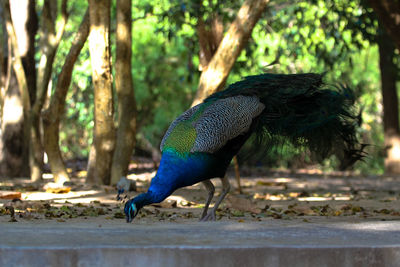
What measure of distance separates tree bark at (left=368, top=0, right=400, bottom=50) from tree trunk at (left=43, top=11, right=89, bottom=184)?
14.7 feet

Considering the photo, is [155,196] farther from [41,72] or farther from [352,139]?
[41,72]

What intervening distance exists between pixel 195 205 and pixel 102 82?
8.57ft

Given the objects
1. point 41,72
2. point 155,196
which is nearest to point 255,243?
point 155,196

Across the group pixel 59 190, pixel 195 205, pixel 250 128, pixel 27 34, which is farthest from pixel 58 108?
pixel 250 128

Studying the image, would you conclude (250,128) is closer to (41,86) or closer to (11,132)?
(41,86)

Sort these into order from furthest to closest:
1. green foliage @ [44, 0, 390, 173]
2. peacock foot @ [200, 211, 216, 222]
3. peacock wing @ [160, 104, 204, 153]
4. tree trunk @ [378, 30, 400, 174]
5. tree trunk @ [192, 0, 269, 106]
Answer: green foliage @ [44, 0, 390, 173], tree trunk @ [378, 30, 400, 174], tree trunk @ [192, 0, 269, 106], peacock foot @ [200, 211, 216, 222], peacock wing @ [160, 104, 204, 153]

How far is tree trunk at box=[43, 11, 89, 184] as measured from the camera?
10.3 m

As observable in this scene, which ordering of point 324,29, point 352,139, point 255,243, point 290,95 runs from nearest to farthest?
point 255,243 < point 290,95 < point 352,139 < point 324,29

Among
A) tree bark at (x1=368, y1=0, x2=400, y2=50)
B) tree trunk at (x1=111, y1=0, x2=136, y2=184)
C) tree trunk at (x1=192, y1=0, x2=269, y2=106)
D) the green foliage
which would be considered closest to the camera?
tree trunk at (x1=192, y1=0, x2=269, y2=106)

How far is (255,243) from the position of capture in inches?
152

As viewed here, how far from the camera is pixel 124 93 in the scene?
10195 millimetres

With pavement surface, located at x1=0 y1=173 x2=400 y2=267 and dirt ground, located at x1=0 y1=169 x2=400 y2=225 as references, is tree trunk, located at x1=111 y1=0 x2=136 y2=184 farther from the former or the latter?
pavement surface, located at x1=0 y1=173 x2=400 y2=267

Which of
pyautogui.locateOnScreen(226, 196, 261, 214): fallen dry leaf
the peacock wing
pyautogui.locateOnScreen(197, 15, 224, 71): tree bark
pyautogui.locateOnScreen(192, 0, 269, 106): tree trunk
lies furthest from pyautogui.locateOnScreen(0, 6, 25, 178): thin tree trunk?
the peacock wing

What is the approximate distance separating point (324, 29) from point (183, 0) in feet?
12.6
